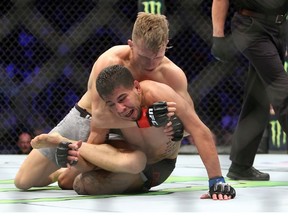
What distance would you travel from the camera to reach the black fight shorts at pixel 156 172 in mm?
2391

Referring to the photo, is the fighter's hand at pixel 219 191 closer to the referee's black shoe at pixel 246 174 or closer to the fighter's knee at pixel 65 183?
the fighter's knee at pixel 65 183

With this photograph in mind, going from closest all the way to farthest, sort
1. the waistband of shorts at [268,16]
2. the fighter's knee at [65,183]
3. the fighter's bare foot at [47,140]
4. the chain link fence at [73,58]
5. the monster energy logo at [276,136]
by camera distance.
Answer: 1. the fighter's bare foot at [47,140]
2. the fighter's knee at [65,183]
3. the waistband of shorts at [268,16]
4. the chain link fence at [73,58]
5. the monster energy logo at [276,136]

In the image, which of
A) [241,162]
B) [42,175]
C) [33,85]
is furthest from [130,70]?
[33,85]

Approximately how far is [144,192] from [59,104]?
2.47 meters

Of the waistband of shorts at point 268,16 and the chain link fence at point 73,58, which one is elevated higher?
the waistband of shorts at point 268,16

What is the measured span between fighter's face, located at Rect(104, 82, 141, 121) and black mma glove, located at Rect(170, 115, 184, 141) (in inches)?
4.6

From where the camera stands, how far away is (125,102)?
6.82 ft

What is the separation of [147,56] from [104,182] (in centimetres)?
43

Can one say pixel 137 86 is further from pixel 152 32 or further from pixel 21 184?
pixel 21 184

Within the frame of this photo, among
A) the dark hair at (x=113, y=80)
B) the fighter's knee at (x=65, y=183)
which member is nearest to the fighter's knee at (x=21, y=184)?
the fighter's knee at (x=65, y=183)

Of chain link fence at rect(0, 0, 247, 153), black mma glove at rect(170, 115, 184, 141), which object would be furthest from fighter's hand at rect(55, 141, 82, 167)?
chain link fence at rect(0, 0, 247, 153)

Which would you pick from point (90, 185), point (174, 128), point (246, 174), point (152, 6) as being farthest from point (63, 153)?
point (152, 6)

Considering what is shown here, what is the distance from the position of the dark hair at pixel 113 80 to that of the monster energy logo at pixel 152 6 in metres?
2.21

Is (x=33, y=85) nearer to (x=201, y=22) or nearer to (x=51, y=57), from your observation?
(x=51, y=57)
